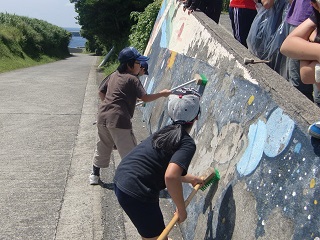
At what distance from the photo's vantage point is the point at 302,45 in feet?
7.88

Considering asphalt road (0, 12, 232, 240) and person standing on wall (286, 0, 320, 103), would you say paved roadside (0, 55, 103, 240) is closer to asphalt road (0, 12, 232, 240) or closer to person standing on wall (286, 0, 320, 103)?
asphalt road (0, 12, 232, 240)

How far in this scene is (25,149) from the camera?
6129 millimetres

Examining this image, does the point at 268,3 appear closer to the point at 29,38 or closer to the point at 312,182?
the point at 312,182

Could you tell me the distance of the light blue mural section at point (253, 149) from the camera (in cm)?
271

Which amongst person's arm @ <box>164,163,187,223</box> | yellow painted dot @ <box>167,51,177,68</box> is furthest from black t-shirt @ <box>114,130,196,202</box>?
yellow painted dot @ <box>167,51,177,68</box>

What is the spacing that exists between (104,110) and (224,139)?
170cm

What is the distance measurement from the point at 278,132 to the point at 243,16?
320 cm

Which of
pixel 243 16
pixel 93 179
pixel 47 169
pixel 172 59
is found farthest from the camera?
pixel 172 59

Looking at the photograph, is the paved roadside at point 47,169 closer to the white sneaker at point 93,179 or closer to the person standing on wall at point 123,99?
the white sneaker at point 93,179

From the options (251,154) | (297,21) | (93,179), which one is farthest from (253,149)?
(93,179)

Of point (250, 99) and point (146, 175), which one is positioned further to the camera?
point (250, 99)

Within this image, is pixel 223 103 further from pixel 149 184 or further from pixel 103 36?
pixel 103 36

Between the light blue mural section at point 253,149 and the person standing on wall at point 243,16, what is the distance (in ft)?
9.28

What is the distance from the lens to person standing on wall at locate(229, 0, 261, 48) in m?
5.42
